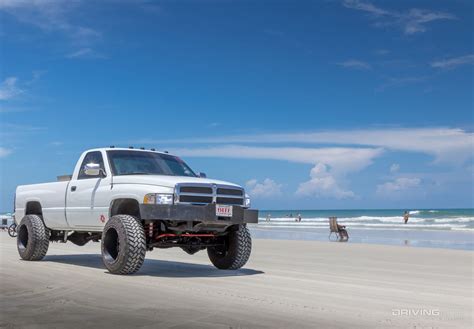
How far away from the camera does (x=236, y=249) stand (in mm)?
11078

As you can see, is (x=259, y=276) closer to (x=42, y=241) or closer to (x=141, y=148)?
(x=141, y=148)

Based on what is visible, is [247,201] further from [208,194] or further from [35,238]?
[35,238]

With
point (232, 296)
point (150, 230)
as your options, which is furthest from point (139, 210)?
point (232, 296)

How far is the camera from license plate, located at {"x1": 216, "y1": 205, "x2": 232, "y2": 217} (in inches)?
386

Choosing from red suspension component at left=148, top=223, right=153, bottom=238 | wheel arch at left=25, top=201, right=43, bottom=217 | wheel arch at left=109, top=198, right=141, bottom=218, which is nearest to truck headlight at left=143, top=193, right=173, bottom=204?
red suspension component at left=148, top=223, right=153, bottom=238

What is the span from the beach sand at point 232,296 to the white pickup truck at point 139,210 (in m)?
0.48

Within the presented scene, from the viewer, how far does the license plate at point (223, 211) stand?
32.2 ft

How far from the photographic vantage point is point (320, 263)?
14219 mm

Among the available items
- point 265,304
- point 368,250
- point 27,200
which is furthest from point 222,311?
point 368,250

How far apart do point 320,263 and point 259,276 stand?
3970 mm

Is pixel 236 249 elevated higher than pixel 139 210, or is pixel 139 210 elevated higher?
pixel 139 210

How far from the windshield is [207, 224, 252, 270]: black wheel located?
1.44m

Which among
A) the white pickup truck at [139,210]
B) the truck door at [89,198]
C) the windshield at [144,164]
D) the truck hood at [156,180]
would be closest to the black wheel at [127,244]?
the white pickup truck at [139,210]

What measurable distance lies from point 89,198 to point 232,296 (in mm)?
4362
